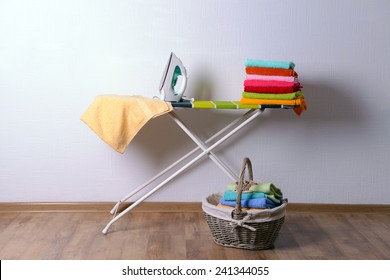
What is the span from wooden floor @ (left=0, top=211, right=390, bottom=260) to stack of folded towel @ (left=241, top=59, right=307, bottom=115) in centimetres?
63

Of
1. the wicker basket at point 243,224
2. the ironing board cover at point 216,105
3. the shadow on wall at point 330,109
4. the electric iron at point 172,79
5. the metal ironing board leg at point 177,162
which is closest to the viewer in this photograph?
the wicker basket at point 243,224

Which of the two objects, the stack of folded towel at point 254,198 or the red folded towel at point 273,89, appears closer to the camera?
the stack of folded towel at point 254,198

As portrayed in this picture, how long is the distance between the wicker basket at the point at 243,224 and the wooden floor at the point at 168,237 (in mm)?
40

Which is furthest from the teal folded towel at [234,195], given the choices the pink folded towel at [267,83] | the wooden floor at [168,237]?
the pink folded towel at [267,83]

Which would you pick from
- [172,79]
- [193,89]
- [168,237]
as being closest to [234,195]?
[168,237]

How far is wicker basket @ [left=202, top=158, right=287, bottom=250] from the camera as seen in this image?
8.74 ft

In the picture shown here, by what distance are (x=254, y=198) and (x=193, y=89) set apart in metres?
0.81

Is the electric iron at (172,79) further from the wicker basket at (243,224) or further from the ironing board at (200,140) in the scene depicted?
the wicker basket at (243,224)

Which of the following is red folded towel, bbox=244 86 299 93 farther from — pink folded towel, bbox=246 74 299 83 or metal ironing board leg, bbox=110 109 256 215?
metal ironing board leg, bbox=110 109 256 215

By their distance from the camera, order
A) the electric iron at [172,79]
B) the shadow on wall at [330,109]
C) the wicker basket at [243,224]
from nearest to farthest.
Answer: the wicker basket at [243,224] → the electric iron at [172,79] → the shadow on wall at [330,109]

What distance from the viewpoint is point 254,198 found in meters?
2.72

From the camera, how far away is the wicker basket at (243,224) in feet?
8.74

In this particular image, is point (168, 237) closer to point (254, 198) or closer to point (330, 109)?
point (254, 198)

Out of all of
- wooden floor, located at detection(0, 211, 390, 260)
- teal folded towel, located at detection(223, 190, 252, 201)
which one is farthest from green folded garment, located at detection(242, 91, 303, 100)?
wooden floor, located at detection(0, 211, 390, 260)
